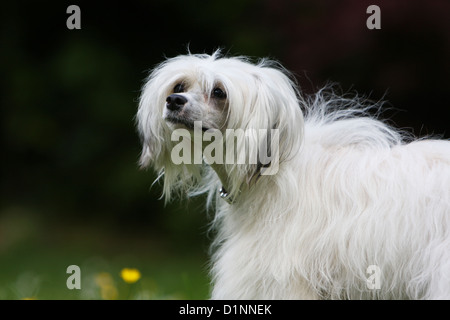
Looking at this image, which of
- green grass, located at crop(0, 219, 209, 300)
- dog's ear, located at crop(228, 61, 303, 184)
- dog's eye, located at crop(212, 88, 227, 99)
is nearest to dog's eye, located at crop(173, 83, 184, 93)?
dog's eye, located at crop(212, 88, 227, 99)

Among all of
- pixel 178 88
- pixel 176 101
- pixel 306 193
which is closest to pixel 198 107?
pixel 176 101

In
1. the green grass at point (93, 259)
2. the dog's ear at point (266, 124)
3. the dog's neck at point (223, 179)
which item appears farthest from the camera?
the green grass at point (93, 259)

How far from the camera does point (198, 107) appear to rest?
3.48m

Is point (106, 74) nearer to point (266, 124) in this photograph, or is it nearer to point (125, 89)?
point (125, 89)

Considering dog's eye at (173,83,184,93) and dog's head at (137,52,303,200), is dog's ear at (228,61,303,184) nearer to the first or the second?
dog's head at (137,52,303,200)

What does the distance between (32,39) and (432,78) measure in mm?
4899

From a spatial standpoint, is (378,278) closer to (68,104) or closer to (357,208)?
(357,208)

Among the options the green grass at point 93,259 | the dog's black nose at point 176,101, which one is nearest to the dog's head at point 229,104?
the dog's black nose at point 176,101

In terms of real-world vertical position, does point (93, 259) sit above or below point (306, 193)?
below

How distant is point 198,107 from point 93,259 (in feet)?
14.1

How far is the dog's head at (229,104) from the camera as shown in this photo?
11.2 feet

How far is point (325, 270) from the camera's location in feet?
10.8

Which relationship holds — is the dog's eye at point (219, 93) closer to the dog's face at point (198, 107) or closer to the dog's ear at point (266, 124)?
the dog's face at point (198, 107)

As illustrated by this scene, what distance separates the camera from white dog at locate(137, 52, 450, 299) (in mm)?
3256
